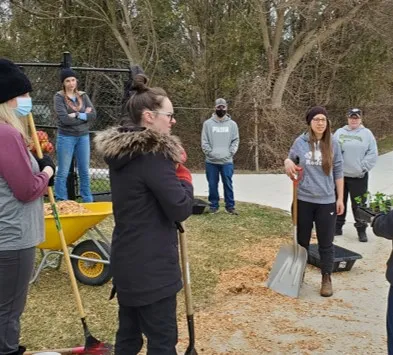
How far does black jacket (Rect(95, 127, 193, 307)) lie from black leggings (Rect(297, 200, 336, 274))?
7.63ft

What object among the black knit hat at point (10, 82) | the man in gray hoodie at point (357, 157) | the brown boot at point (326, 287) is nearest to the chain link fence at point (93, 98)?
the man in gray hoodie at point (357, 157)

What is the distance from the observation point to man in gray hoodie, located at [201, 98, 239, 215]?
7898mm

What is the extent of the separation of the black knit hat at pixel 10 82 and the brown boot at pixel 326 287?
319 centimetres

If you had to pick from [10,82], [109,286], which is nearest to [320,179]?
[109,286]

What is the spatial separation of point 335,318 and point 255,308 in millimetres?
656

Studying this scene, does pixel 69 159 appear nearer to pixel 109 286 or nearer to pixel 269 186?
pixel 109 286

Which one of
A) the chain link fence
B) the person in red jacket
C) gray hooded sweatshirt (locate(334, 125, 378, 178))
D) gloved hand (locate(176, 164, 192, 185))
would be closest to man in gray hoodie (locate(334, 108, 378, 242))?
gray hooded sweatshirt (locate(334, 125, 378, 178))

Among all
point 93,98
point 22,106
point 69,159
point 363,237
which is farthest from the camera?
point 93,98

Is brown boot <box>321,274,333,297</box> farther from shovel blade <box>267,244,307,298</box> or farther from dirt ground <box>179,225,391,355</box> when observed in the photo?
shovel blade <box>267,244,307,298</box>

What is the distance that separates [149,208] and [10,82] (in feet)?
3.29

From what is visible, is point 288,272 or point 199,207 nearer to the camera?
point 288,272

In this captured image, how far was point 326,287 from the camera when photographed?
477cm

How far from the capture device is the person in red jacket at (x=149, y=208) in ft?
8.31

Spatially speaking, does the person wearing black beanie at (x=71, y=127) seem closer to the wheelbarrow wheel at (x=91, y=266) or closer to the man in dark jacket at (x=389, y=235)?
the wheelbarrow wheel at (x=91, y=266)
